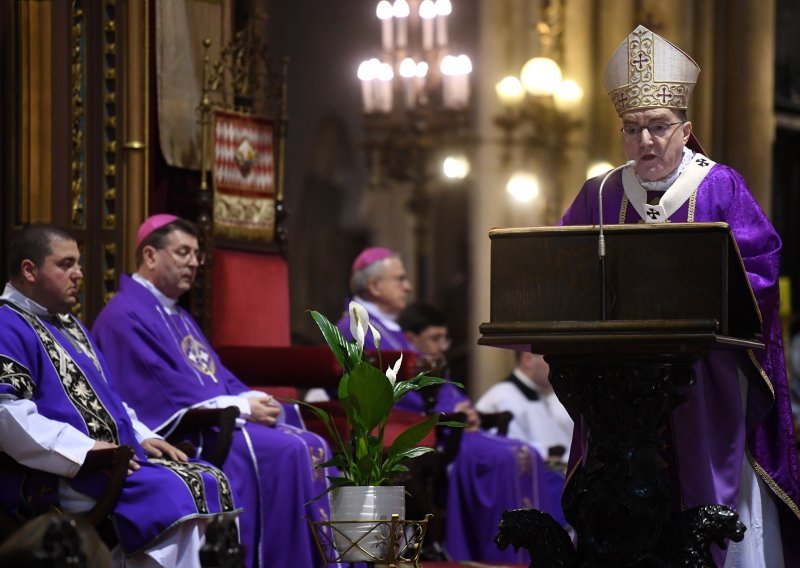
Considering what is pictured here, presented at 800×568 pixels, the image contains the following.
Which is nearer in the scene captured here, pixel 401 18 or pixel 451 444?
pixel 451 444

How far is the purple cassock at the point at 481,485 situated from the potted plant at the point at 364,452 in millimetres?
3493

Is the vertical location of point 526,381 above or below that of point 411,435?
below

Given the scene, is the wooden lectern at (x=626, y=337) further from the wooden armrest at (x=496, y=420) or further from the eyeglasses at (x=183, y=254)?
the wooden armrest at (x=496, y=420)

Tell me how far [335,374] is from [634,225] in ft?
9.86

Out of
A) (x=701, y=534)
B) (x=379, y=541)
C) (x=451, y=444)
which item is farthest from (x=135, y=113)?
(x=701, y=534)

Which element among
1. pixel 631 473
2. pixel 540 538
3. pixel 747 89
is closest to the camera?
pixel 631 473

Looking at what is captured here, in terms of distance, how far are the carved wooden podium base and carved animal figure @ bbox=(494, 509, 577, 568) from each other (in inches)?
3.7

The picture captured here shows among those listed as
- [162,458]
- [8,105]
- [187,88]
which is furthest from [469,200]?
[162,458]

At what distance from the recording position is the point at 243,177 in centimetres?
766

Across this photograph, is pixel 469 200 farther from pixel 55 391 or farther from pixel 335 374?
pixel 55 391

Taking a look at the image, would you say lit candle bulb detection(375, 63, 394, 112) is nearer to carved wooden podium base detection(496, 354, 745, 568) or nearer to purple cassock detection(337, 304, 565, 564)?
purple cassock detection(337, 304, 565, 564)

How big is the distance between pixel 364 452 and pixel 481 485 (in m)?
3.82

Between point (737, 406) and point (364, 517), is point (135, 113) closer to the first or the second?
point (364, 517)

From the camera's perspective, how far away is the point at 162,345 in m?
6.44
